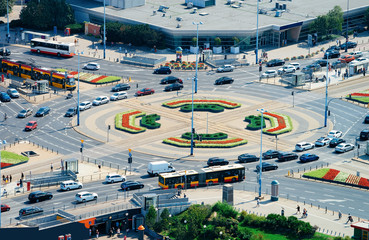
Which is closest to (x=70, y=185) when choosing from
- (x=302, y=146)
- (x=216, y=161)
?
(x=216, y=161)

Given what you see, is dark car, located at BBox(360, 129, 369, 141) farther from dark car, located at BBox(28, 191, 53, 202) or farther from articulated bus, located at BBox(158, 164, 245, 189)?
dark car, located at BBox(28, 191, 53, 202)

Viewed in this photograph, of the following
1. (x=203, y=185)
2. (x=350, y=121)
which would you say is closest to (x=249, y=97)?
(x=350, y=121)

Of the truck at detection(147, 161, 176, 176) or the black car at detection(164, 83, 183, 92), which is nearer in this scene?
the truck at detection(147, 161, 176, 176)

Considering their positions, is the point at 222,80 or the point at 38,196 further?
the point at 222,80

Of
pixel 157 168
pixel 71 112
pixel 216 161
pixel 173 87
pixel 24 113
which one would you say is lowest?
pixel 216 161

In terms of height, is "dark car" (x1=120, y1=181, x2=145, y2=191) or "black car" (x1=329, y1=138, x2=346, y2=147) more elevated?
"black car" (x1=329, y1=138, x2=346, y2=147)

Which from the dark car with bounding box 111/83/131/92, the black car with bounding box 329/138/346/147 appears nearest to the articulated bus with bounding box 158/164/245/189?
the black car with bounding box 329/138/346/147

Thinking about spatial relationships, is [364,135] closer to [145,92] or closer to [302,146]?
[302,146]

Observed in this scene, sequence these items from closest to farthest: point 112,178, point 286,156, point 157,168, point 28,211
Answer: point 28,211 → point 112,178 → point 157,168 → point 286,156
